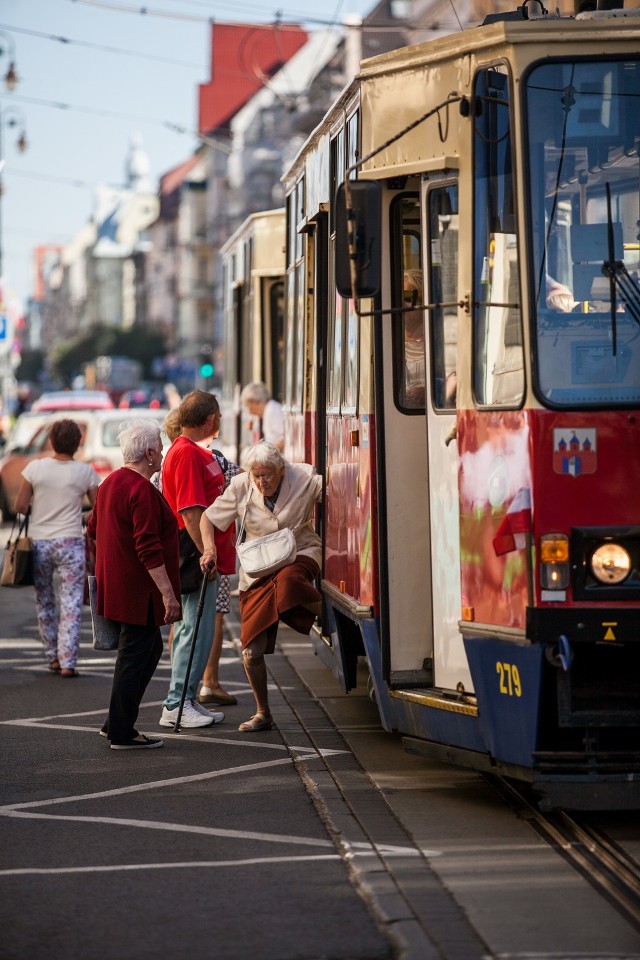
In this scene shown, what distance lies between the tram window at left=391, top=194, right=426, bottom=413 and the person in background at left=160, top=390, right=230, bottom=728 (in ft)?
8.23

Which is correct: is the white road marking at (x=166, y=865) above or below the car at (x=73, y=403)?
below

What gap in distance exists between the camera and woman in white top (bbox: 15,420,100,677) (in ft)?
43.2

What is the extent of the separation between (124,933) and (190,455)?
194 inches

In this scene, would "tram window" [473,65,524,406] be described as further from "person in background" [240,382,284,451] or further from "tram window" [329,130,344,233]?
"person in background" [240,382,284,451]

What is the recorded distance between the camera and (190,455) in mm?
10688

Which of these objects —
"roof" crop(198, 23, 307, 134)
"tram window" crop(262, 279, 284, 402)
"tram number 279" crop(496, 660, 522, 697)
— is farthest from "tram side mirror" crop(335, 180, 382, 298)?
"roof" crop(198, 23, 307, 134)

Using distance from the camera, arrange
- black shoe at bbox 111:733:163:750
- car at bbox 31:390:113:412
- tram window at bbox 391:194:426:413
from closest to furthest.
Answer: tram window at bbox 391:194:426:413, black shoe at bbox 111:733:163:750, car at bbox 31:390:113:412

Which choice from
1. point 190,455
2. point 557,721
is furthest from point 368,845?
point 190,455

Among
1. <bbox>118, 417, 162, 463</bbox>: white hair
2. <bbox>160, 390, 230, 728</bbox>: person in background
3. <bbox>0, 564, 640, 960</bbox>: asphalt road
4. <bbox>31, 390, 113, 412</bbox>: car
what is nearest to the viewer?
<bbox>0, 564, 640, 960</bbox>: asphalt road

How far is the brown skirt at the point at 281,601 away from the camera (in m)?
9.97

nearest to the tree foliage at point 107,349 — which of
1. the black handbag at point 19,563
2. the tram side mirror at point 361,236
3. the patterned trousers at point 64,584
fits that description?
the patterned trousers at point 64,584

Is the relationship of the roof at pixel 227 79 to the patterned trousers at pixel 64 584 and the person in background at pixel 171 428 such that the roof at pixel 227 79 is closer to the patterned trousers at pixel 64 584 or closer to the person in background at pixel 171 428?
the patterned trousers at pixel 64 584

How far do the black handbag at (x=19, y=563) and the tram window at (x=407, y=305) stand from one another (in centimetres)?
537

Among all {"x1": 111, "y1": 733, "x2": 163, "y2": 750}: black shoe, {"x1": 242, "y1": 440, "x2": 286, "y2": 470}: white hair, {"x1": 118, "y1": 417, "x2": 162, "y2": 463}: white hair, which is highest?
{"x1": 118, "y1": 417, "x2": 162, "y2": 463}: white hair
